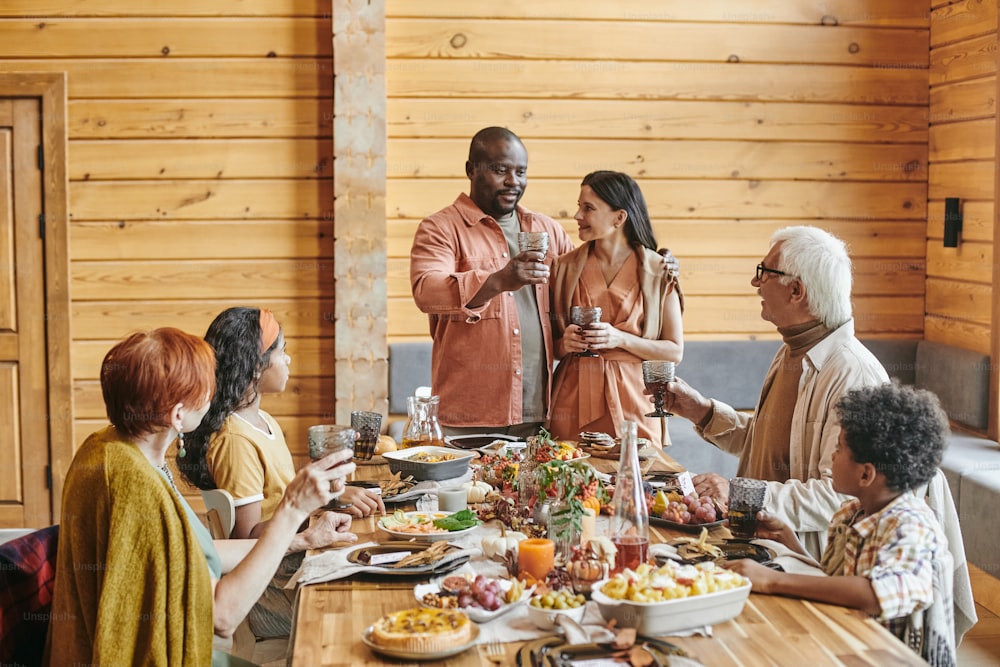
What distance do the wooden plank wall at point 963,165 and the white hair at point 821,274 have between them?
2.16m

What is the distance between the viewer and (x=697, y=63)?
486 cm

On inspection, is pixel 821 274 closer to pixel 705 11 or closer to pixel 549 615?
pixel 549 615

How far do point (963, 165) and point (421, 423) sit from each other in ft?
10.2

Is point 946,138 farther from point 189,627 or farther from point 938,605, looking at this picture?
point 189,627

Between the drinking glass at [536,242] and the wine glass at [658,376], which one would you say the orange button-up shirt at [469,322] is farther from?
the wine glass at [658,376]

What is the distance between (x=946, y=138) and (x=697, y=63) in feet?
3.87

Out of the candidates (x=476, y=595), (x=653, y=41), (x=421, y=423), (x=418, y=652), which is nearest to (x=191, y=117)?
(x=653, y=41)

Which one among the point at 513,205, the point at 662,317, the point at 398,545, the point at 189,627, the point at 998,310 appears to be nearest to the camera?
the point at 189,627

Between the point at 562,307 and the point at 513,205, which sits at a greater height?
the point at 513,205

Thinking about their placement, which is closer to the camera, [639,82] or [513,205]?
[513,205]

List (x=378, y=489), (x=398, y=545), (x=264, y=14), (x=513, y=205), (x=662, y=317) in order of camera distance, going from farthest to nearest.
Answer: (x=264, y=14) < (x=513, y=205) < (x=662, y=317) < (x=378, y=489) < (x=398, y=545)

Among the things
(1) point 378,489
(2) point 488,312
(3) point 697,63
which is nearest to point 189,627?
(1) point 378,489

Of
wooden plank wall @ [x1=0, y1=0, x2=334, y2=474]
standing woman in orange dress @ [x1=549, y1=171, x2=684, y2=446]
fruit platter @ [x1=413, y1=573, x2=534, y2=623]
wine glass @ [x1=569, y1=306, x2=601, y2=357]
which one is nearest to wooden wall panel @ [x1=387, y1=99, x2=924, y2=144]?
wooden plank wall @ [x1=0, y1=0, x2=334, y2=474]

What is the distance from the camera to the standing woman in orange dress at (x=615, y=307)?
341 centimetres
